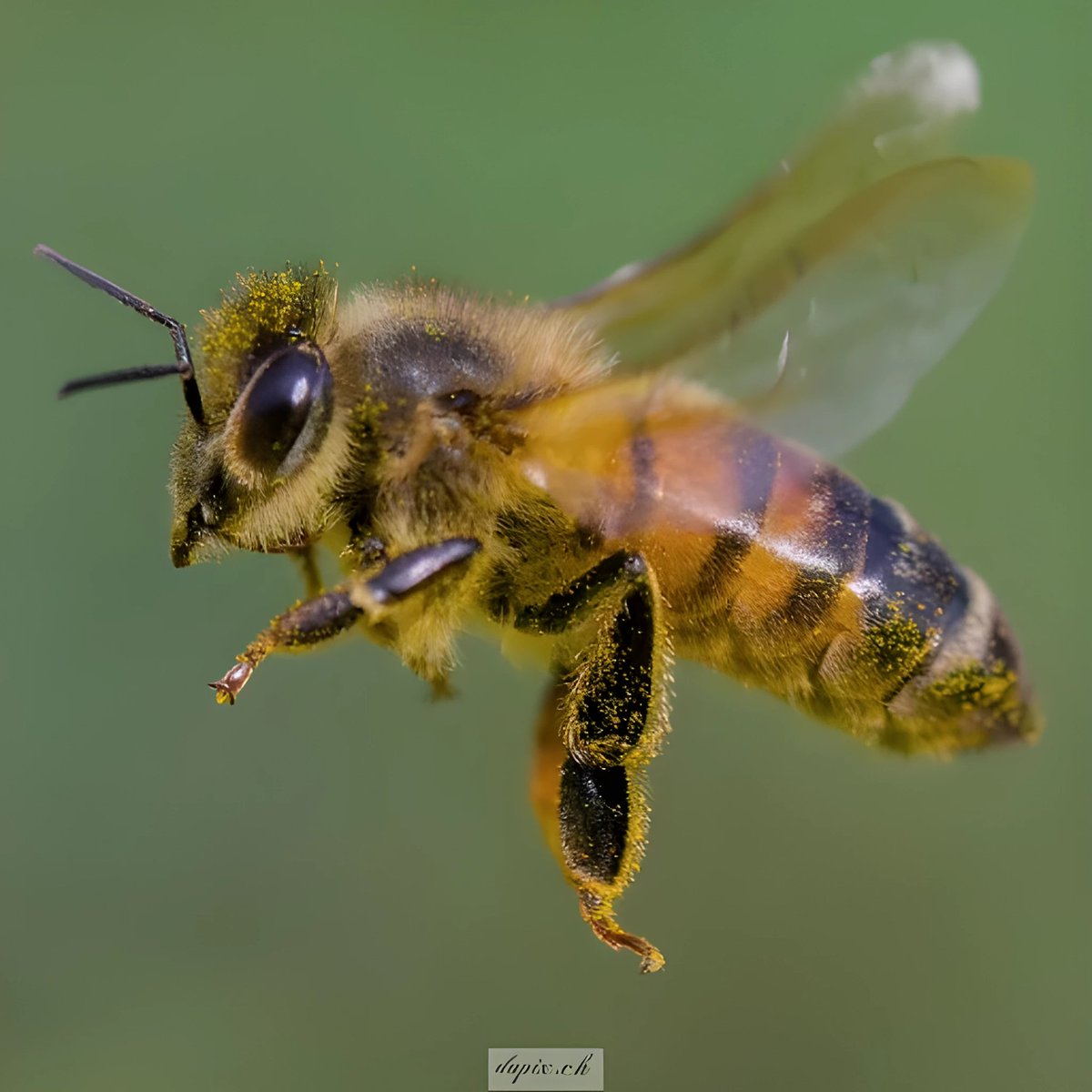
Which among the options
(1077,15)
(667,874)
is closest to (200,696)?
(667,874)

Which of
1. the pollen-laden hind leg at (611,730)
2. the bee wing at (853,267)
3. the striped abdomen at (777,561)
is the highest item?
the bee wing at (853,267)

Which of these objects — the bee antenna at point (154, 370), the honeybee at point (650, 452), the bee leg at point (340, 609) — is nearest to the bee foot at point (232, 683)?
the bee leg at point (340, 609)

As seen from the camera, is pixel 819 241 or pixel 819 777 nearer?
pixel 819 241

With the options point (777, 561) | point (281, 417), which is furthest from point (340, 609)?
point (777, 561)

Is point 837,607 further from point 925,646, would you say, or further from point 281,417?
point 281,417

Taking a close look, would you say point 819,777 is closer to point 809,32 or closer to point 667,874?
point 667,874

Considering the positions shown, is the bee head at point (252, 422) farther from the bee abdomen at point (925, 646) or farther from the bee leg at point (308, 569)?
the bee abdomen at point (925, 646)
